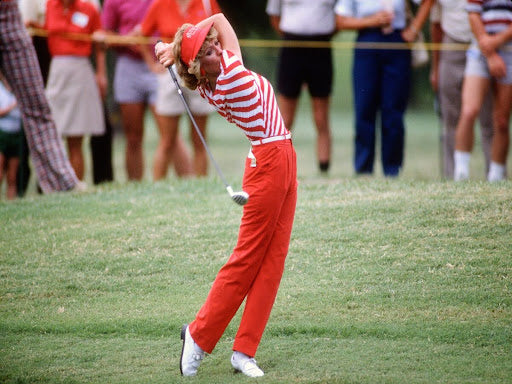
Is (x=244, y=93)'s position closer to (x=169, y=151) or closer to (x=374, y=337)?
(x=374, y=337)

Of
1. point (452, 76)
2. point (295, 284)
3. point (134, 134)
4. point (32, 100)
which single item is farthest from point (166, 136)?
point (295, 284)

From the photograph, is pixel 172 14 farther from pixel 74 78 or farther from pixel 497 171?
pixel 497 171

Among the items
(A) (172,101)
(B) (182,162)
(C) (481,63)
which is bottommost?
(B) (182,162)

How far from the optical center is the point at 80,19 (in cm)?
999

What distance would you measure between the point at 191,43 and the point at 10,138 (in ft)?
21.7

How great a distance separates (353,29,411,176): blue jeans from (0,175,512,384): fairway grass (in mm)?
1102

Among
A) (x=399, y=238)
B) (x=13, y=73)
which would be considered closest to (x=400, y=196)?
(x=399, y=238)

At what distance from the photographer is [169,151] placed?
1002 cm

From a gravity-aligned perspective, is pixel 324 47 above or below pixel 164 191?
above

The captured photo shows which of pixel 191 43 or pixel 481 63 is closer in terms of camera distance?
pixel 191 43

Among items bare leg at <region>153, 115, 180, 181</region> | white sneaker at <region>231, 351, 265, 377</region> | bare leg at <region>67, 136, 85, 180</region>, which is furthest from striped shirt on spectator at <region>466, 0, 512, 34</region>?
white sneaker at <region>231, 351, 265, 377</region>

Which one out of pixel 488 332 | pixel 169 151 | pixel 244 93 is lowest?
pixel 169 151

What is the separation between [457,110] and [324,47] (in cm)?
165

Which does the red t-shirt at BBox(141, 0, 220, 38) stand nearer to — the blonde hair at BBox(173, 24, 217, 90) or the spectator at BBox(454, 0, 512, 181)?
the spectator at BBox(454, 0, 512, 181)
